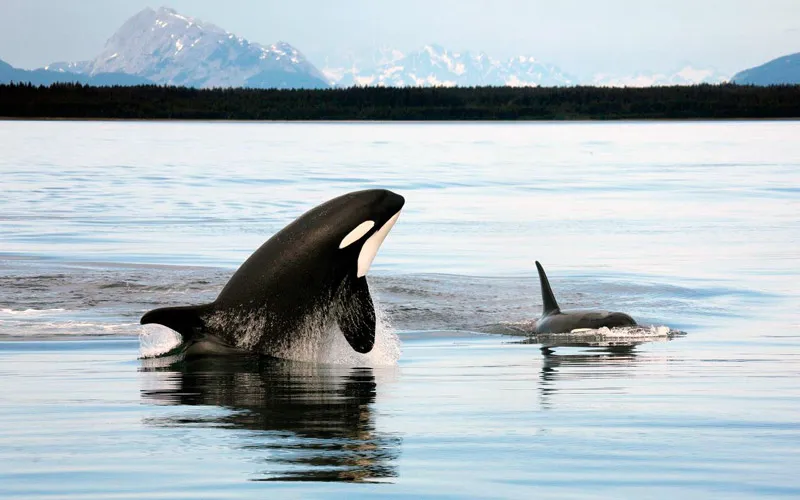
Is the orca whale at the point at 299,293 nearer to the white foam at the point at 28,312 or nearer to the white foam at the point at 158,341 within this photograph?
the white foam at the point at 158,341

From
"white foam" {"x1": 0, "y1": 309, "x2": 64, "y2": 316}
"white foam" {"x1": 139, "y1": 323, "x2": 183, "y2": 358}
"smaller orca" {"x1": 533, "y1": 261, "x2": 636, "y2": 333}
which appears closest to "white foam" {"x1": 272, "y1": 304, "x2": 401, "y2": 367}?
"white foam" {"x1": 139, "y1": 323, "x2": 183, "y2": 358}

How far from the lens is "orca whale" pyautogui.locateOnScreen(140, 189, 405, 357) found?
966 cm

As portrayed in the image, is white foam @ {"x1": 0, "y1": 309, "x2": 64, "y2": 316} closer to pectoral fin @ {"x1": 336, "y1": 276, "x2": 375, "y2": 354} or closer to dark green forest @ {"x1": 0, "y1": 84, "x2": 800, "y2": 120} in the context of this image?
pectoral fin @ {"x1": 336, "y1": 276, "x2": 375, "y2": 354}

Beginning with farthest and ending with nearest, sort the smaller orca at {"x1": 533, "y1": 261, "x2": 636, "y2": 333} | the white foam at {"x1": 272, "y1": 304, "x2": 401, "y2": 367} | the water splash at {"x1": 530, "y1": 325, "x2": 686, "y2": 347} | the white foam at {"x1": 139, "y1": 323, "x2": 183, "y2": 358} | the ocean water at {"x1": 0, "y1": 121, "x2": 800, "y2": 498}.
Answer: the smaller orca at {"x1": 533, "y1": 261, "x2": 636, "y2": 333}, the water splash at {"x1": 530, "y1": 325, "x2": 686, "y2": 347}, the white foam at {"x1": 139, "y1": 323, "x2": 183, "y2": 358}, the white foam at {"x1": 272, "y1": 304, "x2": 401, "y2": 367}, the ocean water at {"x1": 0, "y1": 121, "x2": 800, "y2": 498}

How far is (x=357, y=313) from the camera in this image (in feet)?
32.2

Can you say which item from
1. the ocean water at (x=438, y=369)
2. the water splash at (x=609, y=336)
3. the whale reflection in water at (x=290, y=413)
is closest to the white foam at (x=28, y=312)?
the ocean water at (x=438, y=369)

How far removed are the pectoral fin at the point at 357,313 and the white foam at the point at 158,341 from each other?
48.8 inches

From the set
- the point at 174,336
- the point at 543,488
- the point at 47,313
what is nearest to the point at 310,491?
the point at 543,488

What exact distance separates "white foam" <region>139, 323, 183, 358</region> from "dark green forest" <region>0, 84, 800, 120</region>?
4496 inches

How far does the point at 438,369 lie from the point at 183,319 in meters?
1.92

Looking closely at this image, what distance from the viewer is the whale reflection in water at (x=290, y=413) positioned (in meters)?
6.22

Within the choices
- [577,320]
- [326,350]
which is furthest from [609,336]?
[326,350]

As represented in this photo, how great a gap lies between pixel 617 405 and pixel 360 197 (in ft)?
9.12

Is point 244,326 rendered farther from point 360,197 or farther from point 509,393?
point 509,393
